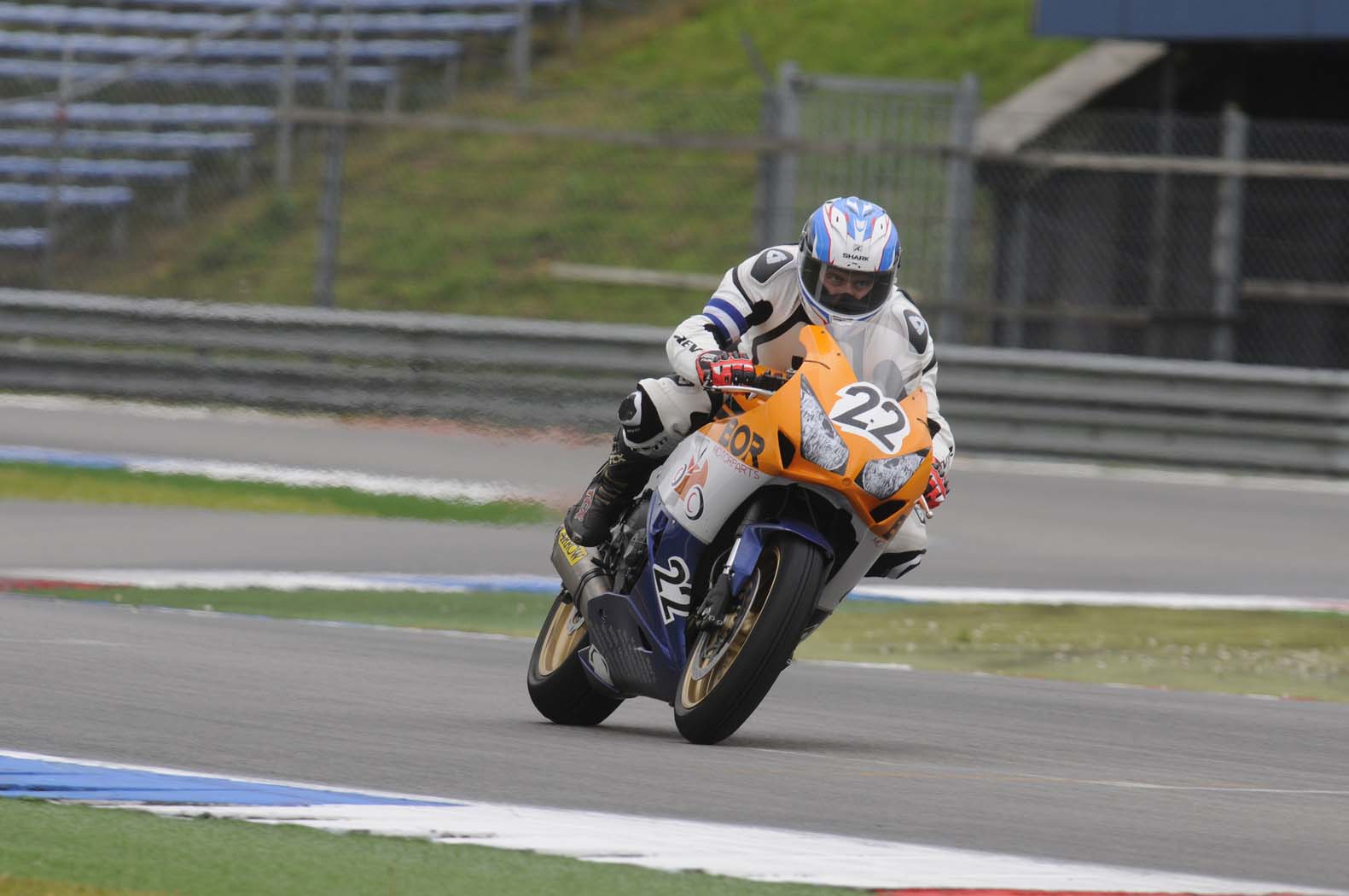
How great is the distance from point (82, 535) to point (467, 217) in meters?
Result: 11.4

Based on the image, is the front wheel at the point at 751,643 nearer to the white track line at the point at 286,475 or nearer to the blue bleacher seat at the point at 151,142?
the white track line at the point at 286,475

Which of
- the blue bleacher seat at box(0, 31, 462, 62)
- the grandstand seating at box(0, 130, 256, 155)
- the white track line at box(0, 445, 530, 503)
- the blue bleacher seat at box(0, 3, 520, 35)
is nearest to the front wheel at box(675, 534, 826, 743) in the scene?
the white track line at box(0, 445, 530, 503)

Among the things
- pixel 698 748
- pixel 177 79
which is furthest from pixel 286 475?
pixel 698 748

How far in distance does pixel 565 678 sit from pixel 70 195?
689 inches

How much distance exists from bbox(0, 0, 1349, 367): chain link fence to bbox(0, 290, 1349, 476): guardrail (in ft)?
2.46

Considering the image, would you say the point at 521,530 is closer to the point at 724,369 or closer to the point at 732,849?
the point at 724,369

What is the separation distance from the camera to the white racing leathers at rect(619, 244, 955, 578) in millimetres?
6750

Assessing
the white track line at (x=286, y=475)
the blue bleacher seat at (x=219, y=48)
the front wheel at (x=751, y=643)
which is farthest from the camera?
the blue bleacher seat at (x=219, y=48)

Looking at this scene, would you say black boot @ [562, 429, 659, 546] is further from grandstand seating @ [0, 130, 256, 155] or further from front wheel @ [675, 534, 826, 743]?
grandstand seating @ [0, 130, 256, 155]

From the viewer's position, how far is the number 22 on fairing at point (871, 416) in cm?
640

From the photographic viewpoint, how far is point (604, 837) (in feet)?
16.9

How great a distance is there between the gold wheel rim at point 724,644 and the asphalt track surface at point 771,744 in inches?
7.5

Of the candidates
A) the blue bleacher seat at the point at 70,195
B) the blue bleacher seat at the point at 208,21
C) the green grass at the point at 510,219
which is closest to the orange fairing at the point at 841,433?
the green grass at the point at 510,219

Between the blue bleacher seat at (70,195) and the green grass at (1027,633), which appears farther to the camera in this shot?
the blue bleacher seat at (70,195)
